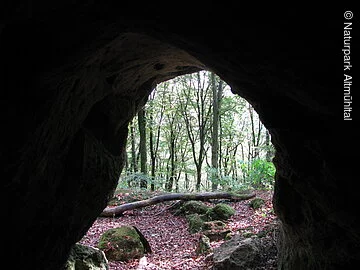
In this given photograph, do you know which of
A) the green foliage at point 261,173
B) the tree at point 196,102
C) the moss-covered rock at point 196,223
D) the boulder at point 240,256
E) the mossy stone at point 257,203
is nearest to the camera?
the boulder at point 240,256

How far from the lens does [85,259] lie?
22.0ft

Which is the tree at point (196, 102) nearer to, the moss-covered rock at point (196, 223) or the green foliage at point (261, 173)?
the green foliage at point (261, 173)

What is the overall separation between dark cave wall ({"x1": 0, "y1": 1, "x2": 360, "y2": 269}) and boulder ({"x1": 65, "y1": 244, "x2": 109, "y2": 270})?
0.52 meters

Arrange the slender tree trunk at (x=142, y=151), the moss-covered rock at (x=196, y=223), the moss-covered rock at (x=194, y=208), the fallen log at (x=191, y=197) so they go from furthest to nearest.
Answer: the slender tree trunk at (x=142, y=151), the fallen log at (x=191, y=197), the moss-covered rock at (x=194, y=208), the moss-covered rock at (x=196, y=223)

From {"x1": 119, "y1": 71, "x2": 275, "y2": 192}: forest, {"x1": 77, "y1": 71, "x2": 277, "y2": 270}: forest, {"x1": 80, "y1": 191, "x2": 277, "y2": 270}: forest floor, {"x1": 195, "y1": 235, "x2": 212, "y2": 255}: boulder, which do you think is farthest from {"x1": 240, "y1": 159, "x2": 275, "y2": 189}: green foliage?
{"x1": 195, "y1": 235, "x2": 212, "y2": 255}: boulder

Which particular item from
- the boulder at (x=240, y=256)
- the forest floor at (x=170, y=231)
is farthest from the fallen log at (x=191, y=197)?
the boulder at (x=240, y=256)

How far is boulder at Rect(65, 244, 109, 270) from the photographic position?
21.1 feet

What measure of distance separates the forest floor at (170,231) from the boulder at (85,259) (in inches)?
65.1

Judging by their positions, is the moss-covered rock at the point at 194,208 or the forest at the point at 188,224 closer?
the forest at the point at 188,224

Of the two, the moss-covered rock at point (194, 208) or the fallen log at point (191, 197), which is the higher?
the fallen log at point (191, 197)

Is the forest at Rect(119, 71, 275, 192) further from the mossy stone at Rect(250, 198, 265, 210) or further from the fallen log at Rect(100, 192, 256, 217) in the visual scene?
the mossy stone at Rect(250, 198, 265, 210)

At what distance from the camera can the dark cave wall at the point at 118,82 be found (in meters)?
2.73

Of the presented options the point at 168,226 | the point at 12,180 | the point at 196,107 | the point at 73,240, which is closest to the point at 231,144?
the point at 196,107

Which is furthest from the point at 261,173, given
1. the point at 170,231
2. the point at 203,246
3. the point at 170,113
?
the point at 170,113
